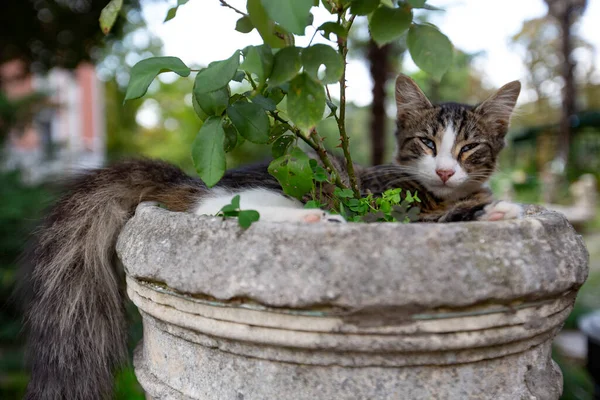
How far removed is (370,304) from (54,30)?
309cm

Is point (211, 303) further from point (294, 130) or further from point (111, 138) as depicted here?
point (111, 138)

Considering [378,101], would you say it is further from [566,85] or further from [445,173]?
[566,85]

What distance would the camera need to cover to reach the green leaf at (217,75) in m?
→ 0.89

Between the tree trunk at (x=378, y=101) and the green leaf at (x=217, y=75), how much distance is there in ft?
9.39

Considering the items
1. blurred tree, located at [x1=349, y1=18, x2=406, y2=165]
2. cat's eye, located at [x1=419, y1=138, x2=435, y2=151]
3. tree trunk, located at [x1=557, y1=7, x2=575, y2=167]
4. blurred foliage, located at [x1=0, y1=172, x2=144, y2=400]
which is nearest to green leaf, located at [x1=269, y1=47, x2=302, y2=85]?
cat's eye, located at [x1=419, y1=138, x2=435, y2=151]

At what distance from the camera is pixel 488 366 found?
86 cm

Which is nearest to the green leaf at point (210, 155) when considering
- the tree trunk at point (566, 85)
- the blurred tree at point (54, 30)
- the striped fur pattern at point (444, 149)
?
the striped fur pattern at point (444, 149)

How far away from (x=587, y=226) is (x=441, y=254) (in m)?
8.42

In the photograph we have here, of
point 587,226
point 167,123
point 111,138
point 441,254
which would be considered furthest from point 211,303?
point 167,123

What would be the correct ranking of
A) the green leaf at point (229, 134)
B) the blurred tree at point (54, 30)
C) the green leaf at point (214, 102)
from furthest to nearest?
the blurred tree at point (54, 30) → the green leaf at point (229, 134) → the green leaf at point (214, 102)

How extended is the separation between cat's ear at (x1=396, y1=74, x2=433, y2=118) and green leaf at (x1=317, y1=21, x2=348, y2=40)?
2.38 ft


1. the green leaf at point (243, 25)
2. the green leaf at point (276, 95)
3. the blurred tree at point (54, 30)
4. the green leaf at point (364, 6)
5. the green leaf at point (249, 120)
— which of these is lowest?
the green leaf at point (249, 120)

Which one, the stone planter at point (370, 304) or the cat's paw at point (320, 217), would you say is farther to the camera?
the cat's paw at point (320, 217)

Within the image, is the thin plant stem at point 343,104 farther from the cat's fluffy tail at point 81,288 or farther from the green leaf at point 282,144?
the cat's fluffy tail at point 81,288
